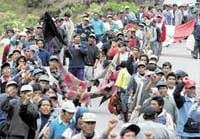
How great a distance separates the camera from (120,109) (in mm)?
16734

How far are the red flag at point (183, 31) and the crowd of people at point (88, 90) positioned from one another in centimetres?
646

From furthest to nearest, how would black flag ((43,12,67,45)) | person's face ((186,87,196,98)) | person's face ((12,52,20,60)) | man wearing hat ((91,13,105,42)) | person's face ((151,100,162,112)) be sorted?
man wearing hat ((91,13,105,42)) < black flag ((43,12,67,45)) < person's face ((12,52,20,60)) < person's face ((186,87,196,98)) < person's face ((151,100,162,112))

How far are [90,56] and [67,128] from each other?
8.70 m

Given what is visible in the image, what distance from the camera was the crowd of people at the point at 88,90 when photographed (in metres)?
9.92

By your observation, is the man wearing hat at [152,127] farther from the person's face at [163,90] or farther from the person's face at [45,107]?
the person's face at [163,90]

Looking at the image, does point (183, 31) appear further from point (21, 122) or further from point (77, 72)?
point (21, 122)

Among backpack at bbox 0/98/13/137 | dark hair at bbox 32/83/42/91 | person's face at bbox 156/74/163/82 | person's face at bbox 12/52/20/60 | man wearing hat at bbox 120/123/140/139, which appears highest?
person's face at bbox 12/52/20/60

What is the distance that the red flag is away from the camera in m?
30.5

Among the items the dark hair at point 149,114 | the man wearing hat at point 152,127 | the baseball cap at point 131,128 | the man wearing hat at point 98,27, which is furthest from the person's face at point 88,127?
the man wearing hat at point 98,27

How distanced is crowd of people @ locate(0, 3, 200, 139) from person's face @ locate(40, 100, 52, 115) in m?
0.01

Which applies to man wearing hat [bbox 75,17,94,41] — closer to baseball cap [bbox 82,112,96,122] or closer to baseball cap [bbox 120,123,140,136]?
baseball cap [bbox 82,112,96,122]

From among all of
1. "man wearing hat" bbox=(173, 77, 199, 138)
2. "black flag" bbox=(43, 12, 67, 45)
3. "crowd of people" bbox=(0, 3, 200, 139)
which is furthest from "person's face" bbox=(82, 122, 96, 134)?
"black flag" bbox=(43, 12, 67, 45)

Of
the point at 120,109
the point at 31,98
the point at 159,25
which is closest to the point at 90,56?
the point at 120,109

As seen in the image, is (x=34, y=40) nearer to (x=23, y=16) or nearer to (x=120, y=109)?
(x=120, y=109)
